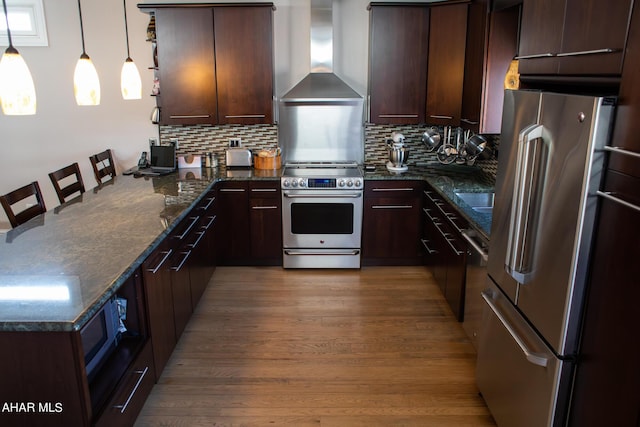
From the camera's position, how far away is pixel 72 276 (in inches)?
84.9

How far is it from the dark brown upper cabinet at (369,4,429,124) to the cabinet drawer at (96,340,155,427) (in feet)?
9.89

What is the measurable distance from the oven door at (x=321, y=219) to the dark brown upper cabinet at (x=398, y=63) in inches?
34.1

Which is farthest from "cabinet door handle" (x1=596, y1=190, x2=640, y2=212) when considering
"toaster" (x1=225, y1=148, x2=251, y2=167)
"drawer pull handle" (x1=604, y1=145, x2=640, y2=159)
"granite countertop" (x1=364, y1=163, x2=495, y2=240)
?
"toaster" (x1=225, y1=148, x2=251, y2=167)

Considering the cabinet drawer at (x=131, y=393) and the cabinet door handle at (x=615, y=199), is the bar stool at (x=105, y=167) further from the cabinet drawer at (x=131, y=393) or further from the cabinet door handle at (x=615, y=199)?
the cabinet door handle at (x=615, y=199)

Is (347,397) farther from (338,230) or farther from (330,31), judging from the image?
(330,31)

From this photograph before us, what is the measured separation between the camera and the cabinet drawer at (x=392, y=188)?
14.7ft

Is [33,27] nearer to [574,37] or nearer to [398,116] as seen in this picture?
[398,116]

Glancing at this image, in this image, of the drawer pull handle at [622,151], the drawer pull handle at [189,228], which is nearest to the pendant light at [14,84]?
the drawer pull handle at [189,228]

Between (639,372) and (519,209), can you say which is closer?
(639,372)

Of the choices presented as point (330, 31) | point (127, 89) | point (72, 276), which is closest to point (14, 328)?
point (72, 276)

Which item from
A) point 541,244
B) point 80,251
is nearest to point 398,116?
point 541,244

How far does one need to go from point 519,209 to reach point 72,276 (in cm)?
197

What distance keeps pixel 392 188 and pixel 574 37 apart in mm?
2674

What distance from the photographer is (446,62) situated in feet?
14.1
